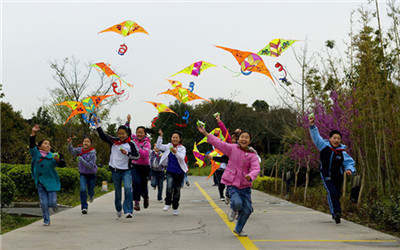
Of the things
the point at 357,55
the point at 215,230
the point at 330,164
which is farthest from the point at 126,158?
the point at 357,55

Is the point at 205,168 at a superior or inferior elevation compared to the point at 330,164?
inferior

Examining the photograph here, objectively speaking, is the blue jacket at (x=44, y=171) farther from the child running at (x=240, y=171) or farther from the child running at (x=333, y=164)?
the child running at (x=333, y=164)

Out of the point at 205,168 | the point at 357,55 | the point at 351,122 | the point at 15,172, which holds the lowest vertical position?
the point at 205,168

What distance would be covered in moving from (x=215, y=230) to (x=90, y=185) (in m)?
4.56

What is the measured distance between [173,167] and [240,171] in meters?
3.73

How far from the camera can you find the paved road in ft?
21.8

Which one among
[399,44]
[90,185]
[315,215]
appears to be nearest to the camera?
[399,44]

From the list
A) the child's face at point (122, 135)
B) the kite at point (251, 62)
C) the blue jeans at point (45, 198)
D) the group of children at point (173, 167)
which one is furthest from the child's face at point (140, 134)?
the kite at point (251, 62)

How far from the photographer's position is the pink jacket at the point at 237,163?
288 inches

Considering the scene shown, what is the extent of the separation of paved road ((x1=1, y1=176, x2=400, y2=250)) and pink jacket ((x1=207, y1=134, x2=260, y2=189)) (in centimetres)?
81

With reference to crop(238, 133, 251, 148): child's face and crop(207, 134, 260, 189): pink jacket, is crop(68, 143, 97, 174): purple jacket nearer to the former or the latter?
crop(207, 134, 260, 189): pink jacket

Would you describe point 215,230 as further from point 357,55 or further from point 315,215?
point 357,55

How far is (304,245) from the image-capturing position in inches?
261

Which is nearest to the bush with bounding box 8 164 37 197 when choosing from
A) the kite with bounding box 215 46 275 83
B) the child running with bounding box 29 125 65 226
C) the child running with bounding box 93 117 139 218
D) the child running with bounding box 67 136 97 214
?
the child running with bounding box 67 136 97 214
